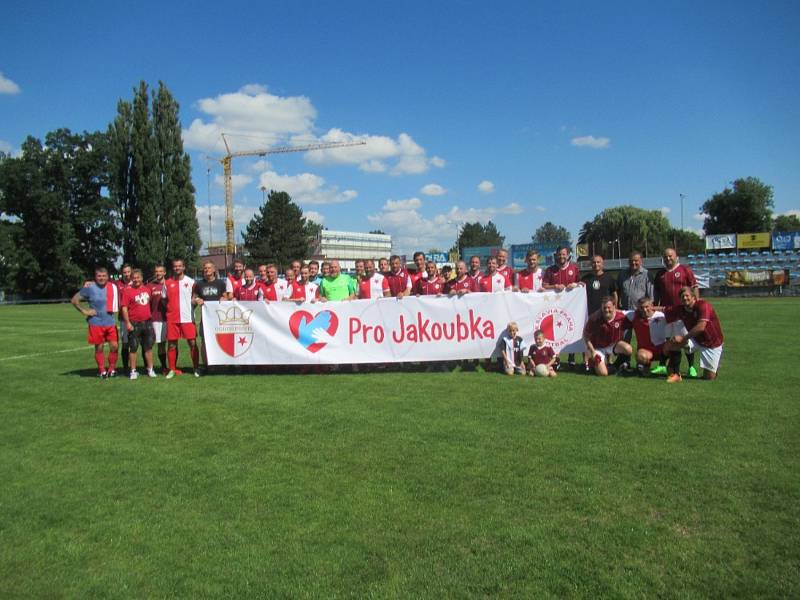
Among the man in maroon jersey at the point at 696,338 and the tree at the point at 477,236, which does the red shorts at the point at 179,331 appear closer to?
the man in maroon jersey at the point at 696,338

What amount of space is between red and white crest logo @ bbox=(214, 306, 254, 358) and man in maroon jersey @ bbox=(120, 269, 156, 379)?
1139 millimetres

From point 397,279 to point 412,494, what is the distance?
636 centimetres

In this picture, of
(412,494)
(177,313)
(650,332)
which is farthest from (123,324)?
(650,332)

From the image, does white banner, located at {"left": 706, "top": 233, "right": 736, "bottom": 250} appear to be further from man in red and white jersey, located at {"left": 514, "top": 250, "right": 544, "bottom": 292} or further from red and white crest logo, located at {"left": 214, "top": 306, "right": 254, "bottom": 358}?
red and white crest logo, located at {"left": 214, "top": 306, "right": 254, "bottom": 358}

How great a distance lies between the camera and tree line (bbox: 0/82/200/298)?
158ft

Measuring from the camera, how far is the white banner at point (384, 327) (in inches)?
364

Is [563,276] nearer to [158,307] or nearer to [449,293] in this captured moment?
[449,293]

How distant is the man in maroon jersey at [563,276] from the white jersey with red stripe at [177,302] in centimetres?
615

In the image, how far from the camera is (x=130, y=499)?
412cm

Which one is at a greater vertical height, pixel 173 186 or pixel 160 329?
pixel 173 186

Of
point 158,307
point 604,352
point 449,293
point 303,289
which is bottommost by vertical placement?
point 604,352

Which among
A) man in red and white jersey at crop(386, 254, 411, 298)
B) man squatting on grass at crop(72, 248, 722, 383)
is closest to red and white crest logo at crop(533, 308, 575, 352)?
man squatting on grass at crop(72, 248, 722, 383)

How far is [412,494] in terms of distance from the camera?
4.01m

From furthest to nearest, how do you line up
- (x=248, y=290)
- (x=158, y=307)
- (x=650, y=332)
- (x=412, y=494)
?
(x=248, y=290) → (x=158, y=307) → (x=650, y=332) → (x=412, y=494)
